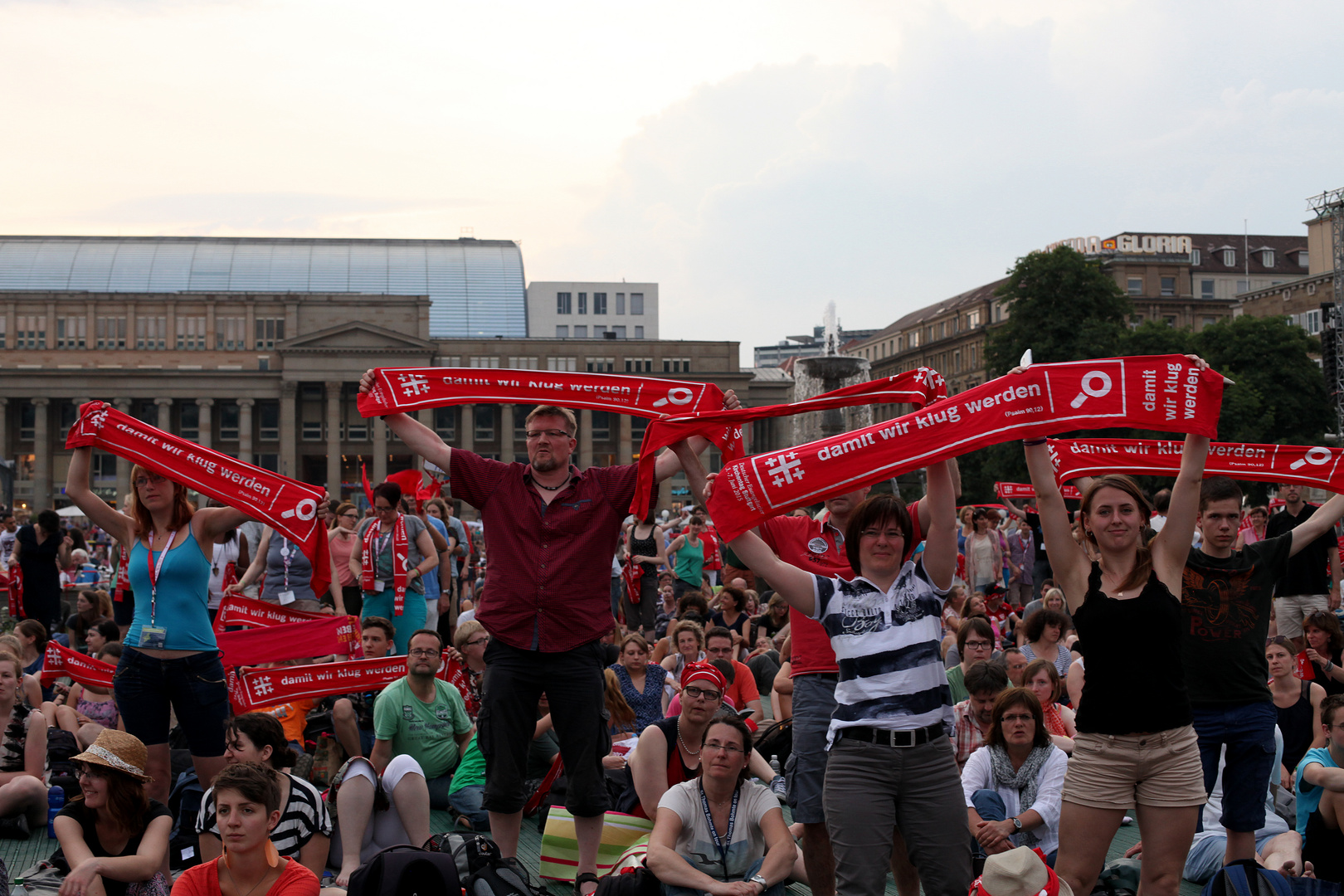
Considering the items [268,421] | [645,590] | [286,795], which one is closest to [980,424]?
[286,795]

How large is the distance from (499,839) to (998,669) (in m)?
3.63

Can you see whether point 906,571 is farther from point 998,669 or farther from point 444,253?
point 444,253

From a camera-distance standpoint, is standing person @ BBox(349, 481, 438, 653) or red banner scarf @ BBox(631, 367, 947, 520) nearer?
red banner scarf @ BBox(631, 367, 947, 520)

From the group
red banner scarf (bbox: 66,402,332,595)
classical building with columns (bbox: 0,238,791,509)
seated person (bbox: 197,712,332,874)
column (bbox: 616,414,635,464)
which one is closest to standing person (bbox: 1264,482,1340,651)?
red banner scarf (bbox: 66,402,332,595)

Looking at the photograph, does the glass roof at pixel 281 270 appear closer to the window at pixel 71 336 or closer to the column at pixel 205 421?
the window at pixel 71 336

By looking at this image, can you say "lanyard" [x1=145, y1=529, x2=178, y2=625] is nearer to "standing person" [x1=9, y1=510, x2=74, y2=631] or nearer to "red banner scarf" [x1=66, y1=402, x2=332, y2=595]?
"red banner scarf" [x1=66, y1=402, x2=332, y2=595]

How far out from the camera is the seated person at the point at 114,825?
5520 mm

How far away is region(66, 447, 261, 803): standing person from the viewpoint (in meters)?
6.17

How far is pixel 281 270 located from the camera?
109750mm

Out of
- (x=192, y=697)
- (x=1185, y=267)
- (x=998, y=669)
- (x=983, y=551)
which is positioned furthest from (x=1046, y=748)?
(x=1185, y=267)

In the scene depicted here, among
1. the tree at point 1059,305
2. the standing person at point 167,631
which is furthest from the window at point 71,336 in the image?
the standing person at point 167,631

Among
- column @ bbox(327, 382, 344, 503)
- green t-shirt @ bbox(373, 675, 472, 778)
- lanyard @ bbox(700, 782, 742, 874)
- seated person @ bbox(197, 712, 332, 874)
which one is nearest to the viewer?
lanyard @ bbox(700, 782, 742, 874)

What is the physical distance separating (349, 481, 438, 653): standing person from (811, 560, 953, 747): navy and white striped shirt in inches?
290

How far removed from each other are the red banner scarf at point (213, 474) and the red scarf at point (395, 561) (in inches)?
164
